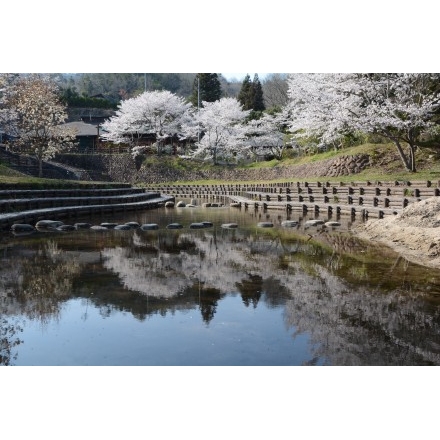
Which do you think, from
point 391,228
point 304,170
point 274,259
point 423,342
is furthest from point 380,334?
point 304,170

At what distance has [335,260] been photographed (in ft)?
32.3

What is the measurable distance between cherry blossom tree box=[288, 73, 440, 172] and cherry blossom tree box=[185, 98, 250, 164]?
24.2m

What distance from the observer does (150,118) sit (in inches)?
2207

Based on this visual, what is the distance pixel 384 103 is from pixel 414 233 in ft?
52.9

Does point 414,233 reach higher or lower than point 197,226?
higher

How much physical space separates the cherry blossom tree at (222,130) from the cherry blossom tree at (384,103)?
79.4ft

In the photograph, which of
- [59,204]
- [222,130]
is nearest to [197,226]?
[59,204]

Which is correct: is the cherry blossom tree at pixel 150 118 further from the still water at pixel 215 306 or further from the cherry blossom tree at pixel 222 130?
the still water at pixel 215 306

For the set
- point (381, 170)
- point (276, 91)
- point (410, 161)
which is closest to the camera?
point (410, 161)

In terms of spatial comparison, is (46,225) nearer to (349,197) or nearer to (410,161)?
(349,197)

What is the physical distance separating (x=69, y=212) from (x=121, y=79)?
80304 mm

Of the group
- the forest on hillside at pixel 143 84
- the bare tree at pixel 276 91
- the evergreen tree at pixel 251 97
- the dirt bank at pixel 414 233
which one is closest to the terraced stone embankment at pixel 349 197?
the dirt bank at pixel 414 233

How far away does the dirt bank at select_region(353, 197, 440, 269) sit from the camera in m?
9.74

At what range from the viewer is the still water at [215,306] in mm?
5004
